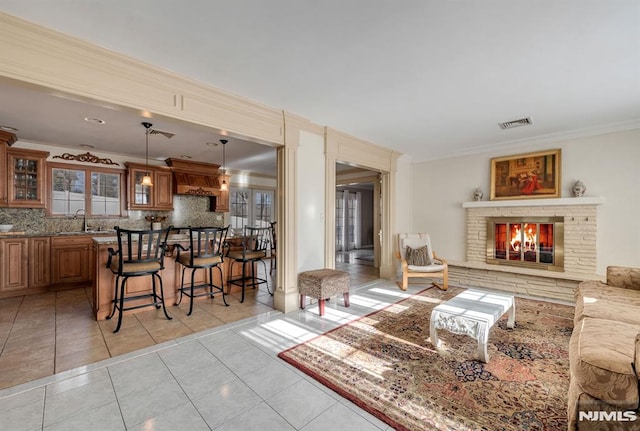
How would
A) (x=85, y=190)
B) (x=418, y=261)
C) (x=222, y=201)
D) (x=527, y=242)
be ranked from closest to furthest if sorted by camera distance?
(x=527, y=242)
(x=418, y=261)
(x=85, y=190)
(x=222, y=201)

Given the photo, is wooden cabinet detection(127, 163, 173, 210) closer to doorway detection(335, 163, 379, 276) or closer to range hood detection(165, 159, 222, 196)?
range hood detection(165, 159, 222, 196)

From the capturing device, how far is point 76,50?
2.21 metres

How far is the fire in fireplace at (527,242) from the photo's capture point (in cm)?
470

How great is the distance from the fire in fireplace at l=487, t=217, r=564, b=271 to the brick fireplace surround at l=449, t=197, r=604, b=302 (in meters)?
0.08

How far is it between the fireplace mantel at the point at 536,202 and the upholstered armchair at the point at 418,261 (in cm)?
119

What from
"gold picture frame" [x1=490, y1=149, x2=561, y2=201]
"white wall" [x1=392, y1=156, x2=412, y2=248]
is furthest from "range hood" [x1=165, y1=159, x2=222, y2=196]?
"gold picture frame" [x1=490, y1=149, x2=561, y2=201]

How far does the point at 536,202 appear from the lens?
190 inches

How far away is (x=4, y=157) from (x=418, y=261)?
722 centimetres

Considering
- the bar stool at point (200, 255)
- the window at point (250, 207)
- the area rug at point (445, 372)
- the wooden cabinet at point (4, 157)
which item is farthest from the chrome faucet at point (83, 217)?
the area rug at point (445, 372)

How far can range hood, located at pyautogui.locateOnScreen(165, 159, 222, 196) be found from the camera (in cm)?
639

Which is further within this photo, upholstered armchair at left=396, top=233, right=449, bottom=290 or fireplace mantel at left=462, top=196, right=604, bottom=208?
upholstered armchair at left=396, top=233, right=449, bottom=290

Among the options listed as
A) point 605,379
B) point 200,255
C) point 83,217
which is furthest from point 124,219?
point 605,379

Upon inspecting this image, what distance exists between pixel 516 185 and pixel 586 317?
335cm

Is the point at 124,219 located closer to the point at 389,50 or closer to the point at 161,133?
the point at 161,133
